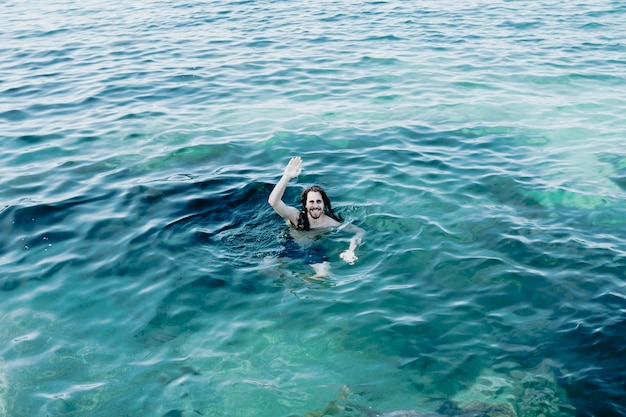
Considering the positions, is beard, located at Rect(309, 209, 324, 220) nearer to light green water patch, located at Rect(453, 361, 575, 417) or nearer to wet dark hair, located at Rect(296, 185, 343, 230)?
wet dark hair, located at Rect(296, 185, 343, 230)

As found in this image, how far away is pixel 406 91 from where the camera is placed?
17.3 m

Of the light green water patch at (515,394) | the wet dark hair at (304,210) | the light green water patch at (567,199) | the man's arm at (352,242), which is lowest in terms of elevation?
the light green water patch at (567,199)

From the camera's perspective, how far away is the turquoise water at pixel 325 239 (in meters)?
7.37

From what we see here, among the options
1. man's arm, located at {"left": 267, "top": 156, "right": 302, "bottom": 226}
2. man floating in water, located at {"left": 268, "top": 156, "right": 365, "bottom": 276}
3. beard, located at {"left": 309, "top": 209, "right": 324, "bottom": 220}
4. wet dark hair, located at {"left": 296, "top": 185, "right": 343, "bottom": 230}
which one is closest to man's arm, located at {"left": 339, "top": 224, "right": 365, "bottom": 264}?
man floating in water, located at {"left": 268, "top": 156, "right": 365, "bottom": 276}

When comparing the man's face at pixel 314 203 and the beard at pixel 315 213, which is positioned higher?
the man's face at pixel 314 203

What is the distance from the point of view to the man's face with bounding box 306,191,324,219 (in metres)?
10.1

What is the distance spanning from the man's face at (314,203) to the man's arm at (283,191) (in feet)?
1.39

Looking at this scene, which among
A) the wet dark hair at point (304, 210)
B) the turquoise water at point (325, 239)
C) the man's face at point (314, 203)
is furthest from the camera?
the wet dark hair at point (304, 210)

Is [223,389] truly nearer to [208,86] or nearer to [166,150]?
[166,150]

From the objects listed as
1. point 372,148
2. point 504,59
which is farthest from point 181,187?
point 504,59

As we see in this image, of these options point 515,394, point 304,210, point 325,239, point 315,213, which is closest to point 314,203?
point 315,213

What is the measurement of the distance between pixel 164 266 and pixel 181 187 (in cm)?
282

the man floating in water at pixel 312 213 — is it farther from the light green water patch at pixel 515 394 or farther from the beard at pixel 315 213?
the light green water patch at pixel 515 394

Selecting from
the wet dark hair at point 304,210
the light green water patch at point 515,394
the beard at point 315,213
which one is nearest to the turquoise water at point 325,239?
the light green water patch at point 515,394
